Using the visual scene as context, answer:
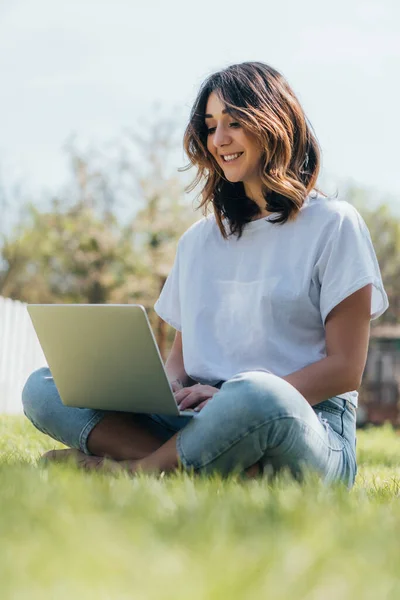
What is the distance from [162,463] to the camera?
8.52ft

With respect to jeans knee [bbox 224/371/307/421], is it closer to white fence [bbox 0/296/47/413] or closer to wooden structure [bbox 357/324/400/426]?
white fence [bbox 0/296/47/413]

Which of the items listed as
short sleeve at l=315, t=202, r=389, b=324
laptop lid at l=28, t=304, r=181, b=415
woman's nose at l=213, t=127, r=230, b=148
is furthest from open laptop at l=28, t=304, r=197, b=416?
woman's nose at l=213, t=127, r=230, b=148

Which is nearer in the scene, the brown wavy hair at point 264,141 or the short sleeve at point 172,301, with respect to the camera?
the brown wavy hair at point 264,141

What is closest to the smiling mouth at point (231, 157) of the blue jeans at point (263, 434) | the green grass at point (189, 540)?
the blue jeans at point (263, 434)

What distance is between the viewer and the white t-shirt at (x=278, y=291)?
284 cm

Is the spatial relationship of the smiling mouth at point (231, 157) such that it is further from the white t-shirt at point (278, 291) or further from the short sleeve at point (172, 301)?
the short sleeve at point (172, 301)

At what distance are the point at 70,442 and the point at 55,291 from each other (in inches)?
947

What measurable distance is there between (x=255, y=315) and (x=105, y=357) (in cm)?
58

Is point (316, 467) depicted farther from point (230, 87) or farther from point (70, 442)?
point (230, 87)

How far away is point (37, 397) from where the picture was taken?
10.00 feet

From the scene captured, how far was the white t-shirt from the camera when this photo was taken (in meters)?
2.84

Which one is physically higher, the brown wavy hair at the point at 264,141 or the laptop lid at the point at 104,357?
the brown wavy hair at the point at 264,141

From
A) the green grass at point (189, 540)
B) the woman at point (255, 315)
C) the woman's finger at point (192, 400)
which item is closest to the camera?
the green grass at point (189, 540)

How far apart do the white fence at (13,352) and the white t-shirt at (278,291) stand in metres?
7.17
